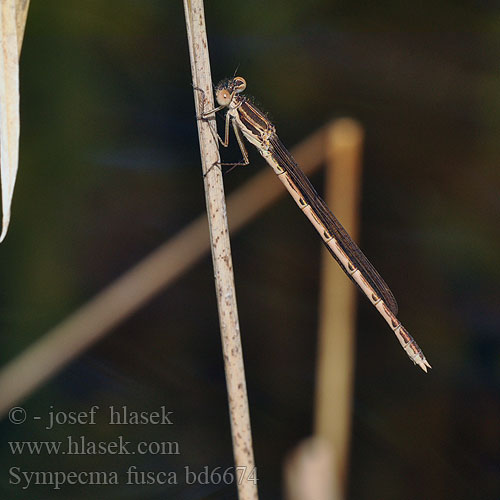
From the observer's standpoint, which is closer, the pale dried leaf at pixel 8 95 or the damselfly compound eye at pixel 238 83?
the pale dried leaf at pixel 8 95

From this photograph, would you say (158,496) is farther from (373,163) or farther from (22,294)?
(373,163)

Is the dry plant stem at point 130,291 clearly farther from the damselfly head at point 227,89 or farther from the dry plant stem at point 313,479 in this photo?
the dry plant stem at point 313,479

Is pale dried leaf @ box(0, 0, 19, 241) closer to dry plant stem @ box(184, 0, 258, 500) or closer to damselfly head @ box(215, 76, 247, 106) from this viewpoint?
dry plant stem @ box(184, 0, 258, 500)

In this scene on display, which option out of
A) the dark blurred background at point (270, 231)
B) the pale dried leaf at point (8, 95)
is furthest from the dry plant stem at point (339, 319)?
the pale dried leaf at point (8, 95)

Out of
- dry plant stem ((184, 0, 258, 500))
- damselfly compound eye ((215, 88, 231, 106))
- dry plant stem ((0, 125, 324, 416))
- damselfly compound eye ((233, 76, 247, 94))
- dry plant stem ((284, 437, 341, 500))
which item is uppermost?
damselfly compound eye ((233, 76, 247, 94))

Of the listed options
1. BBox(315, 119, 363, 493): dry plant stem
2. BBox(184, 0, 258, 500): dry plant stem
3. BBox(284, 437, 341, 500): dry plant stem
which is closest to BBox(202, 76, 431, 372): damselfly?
BBox(315, 119, 363, 493): dry plant stem

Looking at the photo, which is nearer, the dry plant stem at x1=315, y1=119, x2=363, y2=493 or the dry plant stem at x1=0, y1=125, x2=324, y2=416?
the dry plant stem at x1=0, y1=125, x2=324, y2=416
